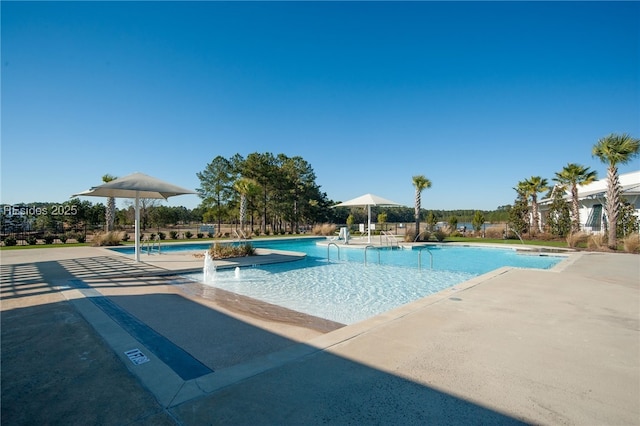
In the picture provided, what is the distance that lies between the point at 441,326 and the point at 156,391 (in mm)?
3047

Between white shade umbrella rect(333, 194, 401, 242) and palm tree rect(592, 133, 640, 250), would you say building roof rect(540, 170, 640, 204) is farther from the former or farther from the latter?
white shade umbrella rect(333, 194, 401, 242)

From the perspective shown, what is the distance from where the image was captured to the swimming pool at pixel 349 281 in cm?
570

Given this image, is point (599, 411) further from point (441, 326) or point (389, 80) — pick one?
point (389, 80)

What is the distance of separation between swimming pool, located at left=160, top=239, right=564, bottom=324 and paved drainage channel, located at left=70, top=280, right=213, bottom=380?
2.28 m

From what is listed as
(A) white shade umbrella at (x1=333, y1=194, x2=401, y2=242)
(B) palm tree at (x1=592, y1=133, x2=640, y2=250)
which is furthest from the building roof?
(A) white shade umbrella at (x1=333, y1=194, x2=401, y2=242)

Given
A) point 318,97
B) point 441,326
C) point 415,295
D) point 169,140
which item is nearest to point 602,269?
point 415,295

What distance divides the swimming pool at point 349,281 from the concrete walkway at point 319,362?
1.06m

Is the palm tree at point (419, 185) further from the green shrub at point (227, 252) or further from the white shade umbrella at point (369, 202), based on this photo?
the green shrub at point (227, 252)

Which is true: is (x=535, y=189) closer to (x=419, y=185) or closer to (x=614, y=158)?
(x=614, y=158)

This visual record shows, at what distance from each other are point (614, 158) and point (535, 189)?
7000mm

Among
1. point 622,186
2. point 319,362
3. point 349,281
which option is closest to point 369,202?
point 349,281

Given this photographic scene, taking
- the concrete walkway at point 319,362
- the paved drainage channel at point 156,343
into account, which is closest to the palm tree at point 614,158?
the concrete walkway at point 319,362

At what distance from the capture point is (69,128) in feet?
36.4

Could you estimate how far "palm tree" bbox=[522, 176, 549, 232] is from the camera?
63.6ft
